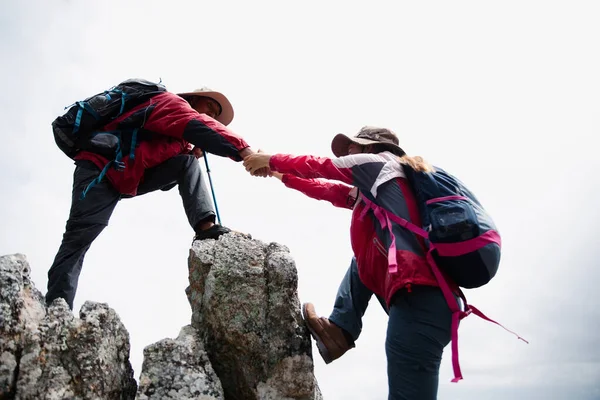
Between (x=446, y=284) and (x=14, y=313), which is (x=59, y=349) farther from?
(x=446, y=284)

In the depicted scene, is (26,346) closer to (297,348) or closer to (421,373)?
(297,348)

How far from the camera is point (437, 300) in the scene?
571cm

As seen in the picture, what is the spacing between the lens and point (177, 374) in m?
6.31

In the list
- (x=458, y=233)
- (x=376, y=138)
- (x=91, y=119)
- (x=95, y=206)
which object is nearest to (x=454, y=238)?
(x=458, y=233)

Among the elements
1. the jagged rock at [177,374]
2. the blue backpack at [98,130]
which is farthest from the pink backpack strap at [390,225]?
the blue backpack at [98,130]

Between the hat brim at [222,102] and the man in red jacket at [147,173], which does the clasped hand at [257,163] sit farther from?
the hat brim at [222,102]

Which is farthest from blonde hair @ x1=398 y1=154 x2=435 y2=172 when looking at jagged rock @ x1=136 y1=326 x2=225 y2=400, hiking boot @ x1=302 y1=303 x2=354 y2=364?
jagged rock @ x1=136 y1=326 x2=225 y2=400

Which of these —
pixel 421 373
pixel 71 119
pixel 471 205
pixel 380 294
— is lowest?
pixel 421 373

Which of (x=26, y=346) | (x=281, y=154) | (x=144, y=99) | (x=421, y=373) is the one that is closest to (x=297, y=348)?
(x=421, y=373)

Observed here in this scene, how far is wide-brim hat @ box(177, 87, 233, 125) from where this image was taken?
31.4 feet

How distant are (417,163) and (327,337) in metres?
2.70

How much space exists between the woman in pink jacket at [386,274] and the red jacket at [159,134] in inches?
28.8

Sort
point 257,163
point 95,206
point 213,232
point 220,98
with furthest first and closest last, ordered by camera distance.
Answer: point 220,98
point 213,232
point 95,206
point 257,163

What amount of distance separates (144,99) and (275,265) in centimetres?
370
